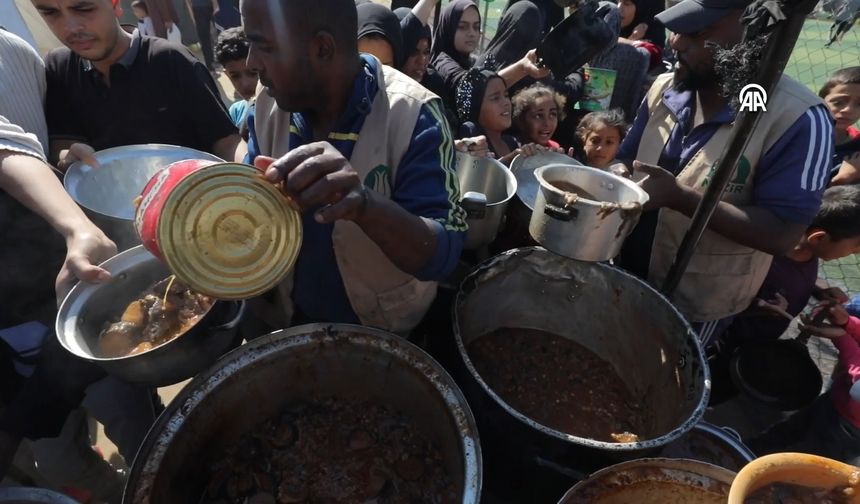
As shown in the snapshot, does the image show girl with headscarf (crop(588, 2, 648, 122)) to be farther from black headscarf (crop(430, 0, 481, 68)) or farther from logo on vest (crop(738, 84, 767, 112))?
logo on vest (crop(738, 84, 767, 112))

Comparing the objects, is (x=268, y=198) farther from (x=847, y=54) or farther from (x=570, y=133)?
(x=847, y=54)

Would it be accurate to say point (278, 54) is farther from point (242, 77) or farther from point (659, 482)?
point (242, 77)

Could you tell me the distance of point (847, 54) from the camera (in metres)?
9.74

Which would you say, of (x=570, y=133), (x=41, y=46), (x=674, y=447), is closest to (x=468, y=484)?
(x=674, y=447)

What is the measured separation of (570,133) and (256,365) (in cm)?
442

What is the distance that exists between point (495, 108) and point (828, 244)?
7.61 ft

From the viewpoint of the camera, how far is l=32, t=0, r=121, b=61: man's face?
7.32 ft

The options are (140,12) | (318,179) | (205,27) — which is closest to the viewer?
(318,179)

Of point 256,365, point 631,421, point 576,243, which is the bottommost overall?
point 631,421

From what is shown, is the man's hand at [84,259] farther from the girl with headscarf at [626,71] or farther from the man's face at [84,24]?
the girl with headscarf at [626,71]

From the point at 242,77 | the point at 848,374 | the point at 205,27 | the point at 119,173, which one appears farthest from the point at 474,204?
the point at 205,27

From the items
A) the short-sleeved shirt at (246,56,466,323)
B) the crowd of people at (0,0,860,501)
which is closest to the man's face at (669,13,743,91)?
the crowd of people at (0,0,860,501)

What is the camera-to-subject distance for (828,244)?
2.71 m

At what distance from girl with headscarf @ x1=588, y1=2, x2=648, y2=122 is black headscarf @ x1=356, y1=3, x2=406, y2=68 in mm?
2425
